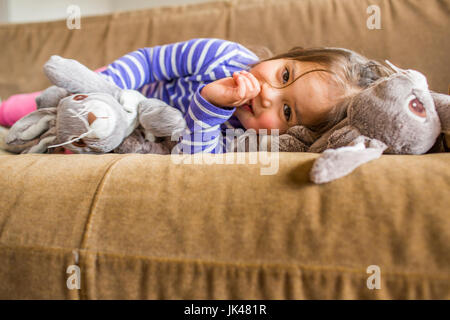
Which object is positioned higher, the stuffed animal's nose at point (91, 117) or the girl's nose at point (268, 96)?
the girl's nose at point (268, 96)

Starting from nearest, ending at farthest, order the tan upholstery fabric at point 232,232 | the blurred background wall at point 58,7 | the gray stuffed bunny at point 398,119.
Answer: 1. the tan upholstery fabric at point 232,232
2. the gray stuffed bunny at point 398,119
3. the blurred background wall at point 58,7

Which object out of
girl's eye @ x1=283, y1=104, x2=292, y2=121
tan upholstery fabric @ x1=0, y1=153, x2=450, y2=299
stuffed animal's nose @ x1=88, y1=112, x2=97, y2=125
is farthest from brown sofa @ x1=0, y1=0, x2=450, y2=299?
girl's eye @ x1=283, y1=104, x2=292, y2=121

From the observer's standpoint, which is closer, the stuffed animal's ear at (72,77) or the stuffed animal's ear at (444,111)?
the stuffed animal's ear at (444,111)

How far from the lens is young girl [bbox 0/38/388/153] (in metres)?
0.77

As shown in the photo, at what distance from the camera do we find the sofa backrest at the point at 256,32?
3.08 ft

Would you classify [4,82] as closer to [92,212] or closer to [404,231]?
[92,212]

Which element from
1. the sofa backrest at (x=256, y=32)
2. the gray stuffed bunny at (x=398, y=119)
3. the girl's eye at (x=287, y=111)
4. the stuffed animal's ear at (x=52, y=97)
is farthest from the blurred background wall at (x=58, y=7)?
the gray stuffed bunny at (x=398, y=119)

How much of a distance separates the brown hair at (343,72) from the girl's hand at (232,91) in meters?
0.18

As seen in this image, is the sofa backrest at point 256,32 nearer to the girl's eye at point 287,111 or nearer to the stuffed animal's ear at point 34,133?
the girl's eye at point 287,111

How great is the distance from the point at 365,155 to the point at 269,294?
24 cm

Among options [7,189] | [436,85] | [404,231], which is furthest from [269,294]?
[436,85]

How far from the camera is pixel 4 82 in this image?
121cm

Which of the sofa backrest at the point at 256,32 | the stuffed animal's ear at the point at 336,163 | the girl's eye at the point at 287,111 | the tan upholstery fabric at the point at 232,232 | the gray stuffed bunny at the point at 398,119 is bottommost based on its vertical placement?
the tan upholstery fabric at the point at 232,232

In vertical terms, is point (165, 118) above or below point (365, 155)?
above
